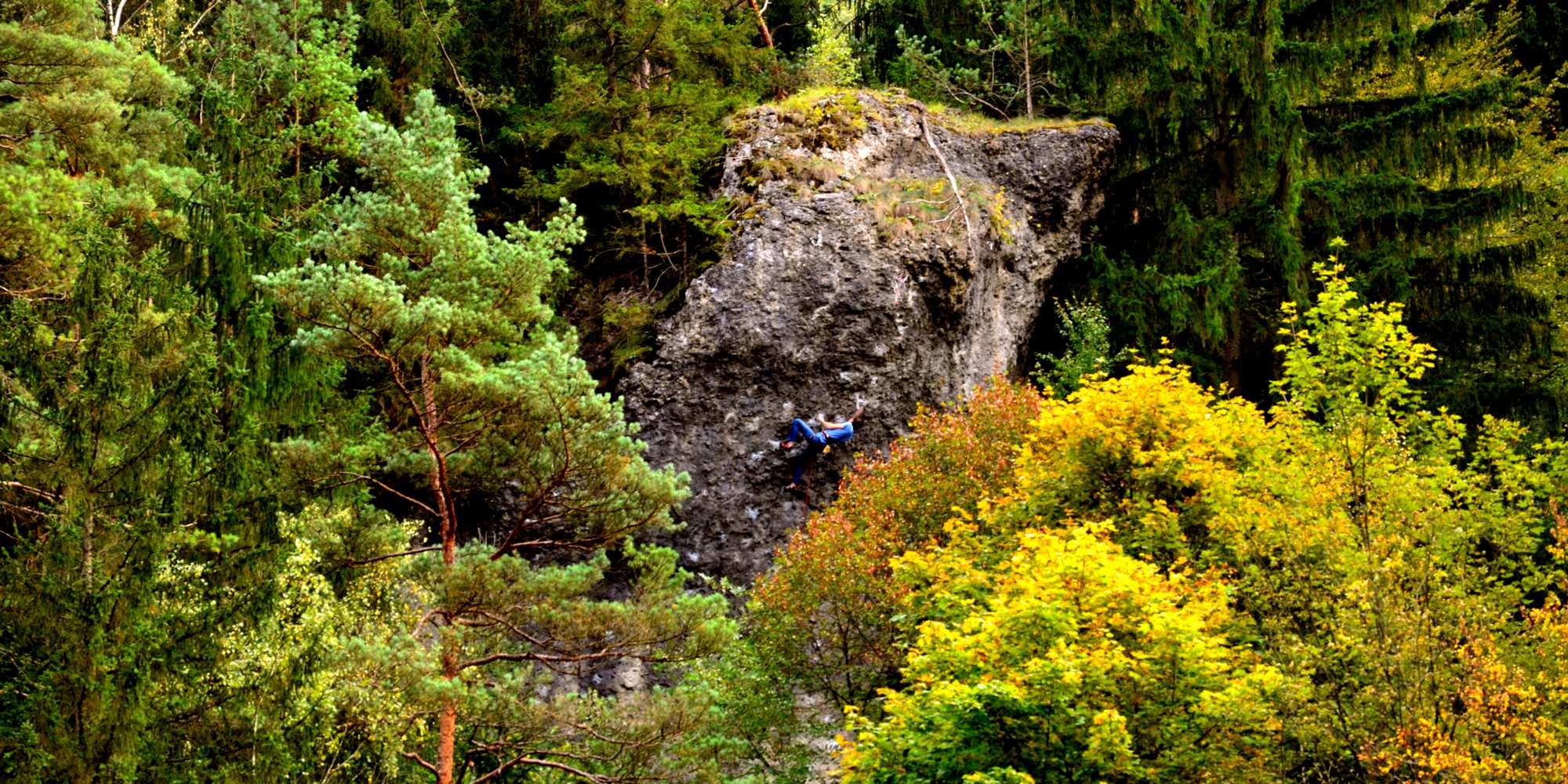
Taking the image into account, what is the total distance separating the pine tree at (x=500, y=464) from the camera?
46.6 ft

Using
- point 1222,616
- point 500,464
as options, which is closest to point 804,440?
point 500,464

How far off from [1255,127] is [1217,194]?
78.6 inches

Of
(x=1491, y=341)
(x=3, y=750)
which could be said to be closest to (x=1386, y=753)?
(x=3, y=750)

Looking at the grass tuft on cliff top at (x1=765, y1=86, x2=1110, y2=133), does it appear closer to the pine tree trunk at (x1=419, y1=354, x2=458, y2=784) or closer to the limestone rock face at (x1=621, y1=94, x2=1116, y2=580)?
the limestone rock face at (x1=621, y1=94, x2=1116, y2=580)

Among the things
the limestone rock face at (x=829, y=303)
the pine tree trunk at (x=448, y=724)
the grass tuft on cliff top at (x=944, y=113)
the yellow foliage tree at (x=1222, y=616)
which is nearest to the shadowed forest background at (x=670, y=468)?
the yellow foliage tree at (x=1222, y=616)

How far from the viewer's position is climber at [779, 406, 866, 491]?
20.8 m

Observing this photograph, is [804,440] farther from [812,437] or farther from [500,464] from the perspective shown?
[500,464]

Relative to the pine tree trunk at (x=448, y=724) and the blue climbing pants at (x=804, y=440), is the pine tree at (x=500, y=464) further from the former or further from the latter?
the blue climbing pants at (x=804, y=440)

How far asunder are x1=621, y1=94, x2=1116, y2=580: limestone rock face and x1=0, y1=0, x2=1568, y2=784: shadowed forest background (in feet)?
2.47

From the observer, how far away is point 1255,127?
73.6ft

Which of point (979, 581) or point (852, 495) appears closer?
point (979, 581)

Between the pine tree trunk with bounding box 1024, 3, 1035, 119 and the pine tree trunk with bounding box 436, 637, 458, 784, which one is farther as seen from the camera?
the pine tree trunk with bounding box 1024, 3, 1035, 119

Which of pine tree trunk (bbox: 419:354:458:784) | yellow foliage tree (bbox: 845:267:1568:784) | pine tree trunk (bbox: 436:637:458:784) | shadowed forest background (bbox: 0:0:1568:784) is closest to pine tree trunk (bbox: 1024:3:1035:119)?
shadowed forest background (bbox: 0:0:1568:784)

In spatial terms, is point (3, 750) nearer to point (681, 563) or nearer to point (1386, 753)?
point (681, 563)
